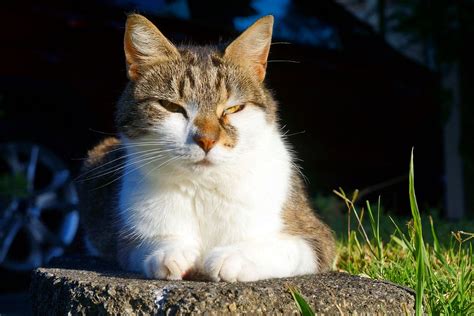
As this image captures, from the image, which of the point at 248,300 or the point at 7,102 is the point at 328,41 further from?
the point at 248,300

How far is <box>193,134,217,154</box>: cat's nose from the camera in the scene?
2.22 m

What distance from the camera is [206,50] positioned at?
107 inches

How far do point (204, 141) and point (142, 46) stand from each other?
22.4 inches

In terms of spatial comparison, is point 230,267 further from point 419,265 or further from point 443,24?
point 443,24

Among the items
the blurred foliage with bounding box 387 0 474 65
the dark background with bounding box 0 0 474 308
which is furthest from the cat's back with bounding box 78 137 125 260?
the blurred foliage with bounding box 387 0 474 65

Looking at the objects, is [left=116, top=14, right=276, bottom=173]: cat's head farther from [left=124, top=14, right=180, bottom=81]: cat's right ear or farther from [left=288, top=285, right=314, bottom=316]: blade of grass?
[left=288, top=285, right=314, bottom=316]: blade of grass

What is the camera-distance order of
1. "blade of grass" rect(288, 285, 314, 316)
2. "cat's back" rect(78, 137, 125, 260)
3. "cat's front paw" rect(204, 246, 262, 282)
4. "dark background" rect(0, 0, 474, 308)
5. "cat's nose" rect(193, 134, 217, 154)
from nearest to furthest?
"blade of grass" rect(288, 285, 314, 316) < "cat's front paw" rect(204, 246, 262, 282) < "cat's nose" rect(193, 134, 217, 154) < "cat's back" rect(78, 137, 125, 260) < "dark background" rect(0, 0, 474, 308)

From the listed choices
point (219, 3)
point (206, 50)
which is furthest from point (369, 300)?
point (219, 3)

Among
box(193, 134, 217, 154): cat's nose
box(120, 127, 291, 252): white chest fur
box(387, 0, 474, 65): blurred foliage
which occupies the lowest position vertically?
box(120, 127, 291, 252): white chest fur

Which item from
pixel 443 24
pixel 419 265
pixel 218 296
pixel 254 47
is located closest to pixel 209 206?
pixel 218 296

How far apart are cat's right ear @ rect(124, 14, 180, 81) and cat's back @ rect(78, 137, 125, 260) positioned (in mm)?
500

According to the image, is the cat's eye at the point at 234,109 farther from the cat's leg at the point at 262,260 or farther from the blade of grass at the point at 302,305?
the blade of grass at the point at 302,305

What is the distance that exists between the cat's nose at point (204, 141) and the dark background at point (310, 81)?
102 centimetres

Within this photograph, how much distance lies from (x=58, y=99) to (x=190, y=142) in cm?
253
